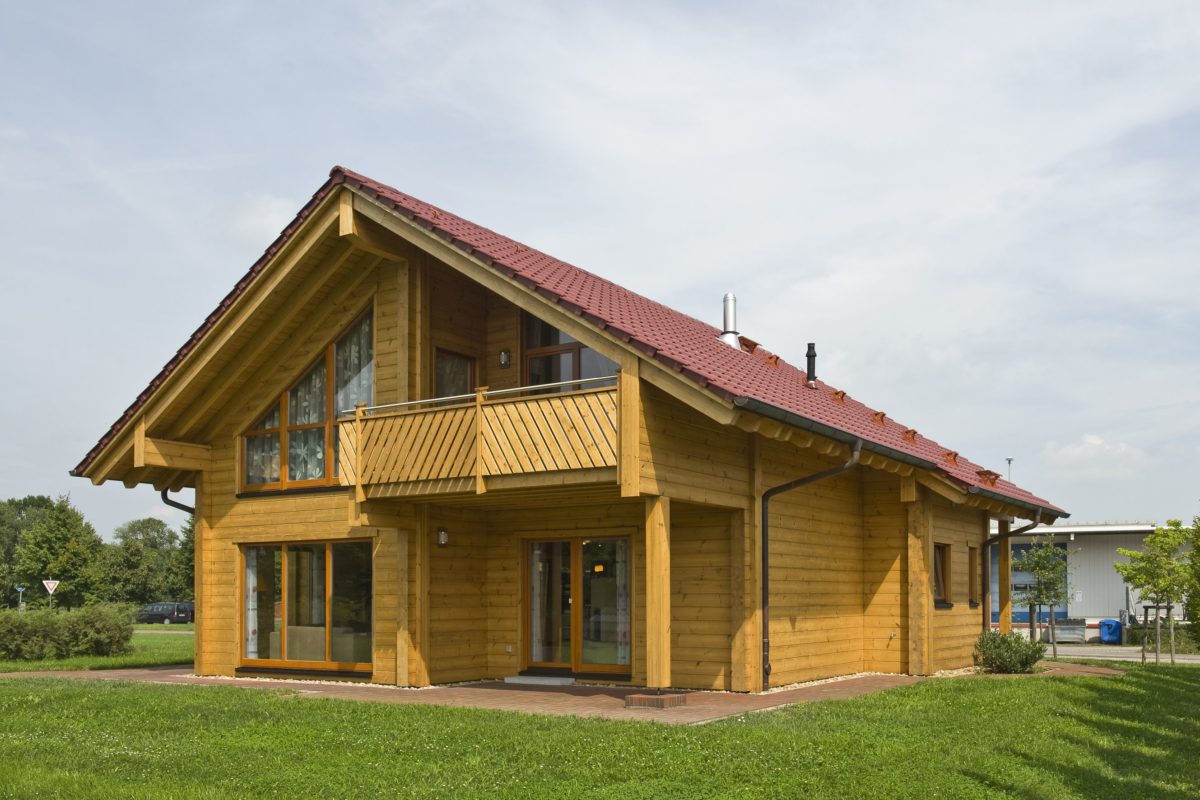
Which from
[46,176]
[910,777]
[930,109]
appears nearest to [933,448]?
[930,109]

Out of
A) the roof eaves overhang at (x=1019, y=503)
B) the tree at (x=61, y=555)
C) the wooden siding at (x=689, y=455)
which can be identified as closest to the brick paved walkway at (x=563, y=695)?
the wooden siding at (x=689, y=455)

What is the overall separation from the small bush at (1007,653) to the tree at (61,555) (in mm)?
36748

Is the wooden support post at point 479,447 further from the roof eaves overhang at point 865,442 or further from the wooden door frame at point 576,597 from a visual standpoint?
the roof eaves overhang at point 865,442

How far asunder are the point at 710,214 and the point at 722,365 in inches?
113

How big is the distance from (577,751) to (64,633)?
1584 cm

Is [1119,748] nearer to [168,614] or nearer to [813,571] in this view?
[813,571]

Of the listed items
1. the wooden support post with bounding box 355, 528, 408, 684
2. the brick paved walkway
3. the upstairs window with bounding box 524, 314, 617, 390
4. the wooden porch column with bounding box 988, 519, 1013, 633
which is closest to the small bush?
the brick paved walkway

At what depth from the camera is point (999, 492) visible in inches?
751

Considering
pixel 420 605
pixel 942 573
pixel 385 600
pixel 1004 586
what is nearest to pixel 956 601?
pixel 942 573

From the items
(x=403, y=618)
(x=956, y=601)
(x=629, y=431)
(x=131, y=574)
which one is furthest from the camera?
(x=131, y=574)

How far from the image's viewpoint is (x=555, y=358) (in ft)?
53.4

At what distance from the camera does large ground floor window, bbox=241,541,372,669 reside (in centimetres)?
1650

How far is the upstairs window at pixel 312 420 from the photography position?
17.0 meters

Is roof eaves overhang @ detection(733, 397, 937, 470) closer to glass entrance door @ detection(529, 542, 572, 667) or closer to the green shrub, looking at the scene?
glass entrance door @ detection(529, 542, 572, 667)
